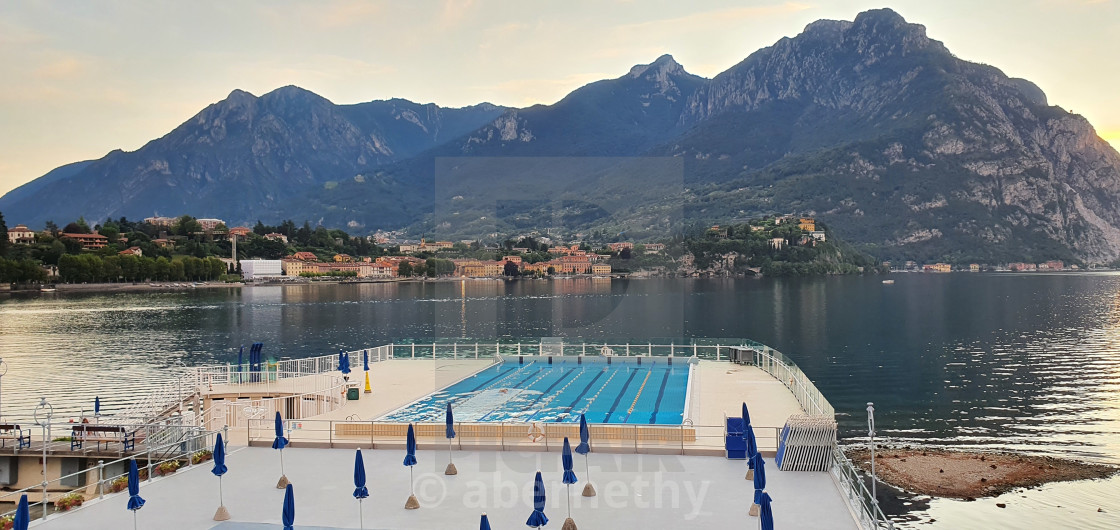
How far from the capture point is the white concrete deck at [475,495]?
518 inches

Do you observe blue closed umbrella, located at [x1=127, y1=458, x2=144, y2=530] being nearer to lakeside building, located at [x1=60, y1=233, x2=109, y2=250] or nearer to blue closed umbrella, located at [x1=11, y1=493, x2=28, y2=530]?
blue closed umbrella, located at [x1=11, y1=493, x2=28, y2=530]

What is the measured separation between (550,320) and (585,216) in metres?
46.6

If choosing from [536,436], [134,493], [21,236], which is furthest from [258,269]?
[134,493]

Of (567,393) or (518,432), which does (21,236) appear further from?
(518,432)

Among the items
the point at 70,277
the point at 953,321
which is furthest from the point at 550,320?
the point at 70,277

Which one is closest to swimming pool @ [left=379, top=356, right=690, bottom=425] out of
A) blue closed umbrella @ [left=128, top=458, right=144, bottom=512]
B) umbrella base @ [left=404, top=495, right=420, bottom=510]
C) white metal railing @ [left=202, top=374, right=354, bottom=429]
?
white metal railing @ [left=202, top=374, right=354, bottom=429]

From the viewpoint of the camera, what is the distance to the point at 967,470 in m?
25.5

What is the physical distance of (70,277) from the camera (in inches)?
5896

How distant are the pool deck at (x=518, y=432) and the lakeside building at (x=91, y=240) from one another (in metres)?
172

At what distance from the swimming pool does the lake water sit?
774 cm

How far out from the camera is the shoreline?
77.6 ft

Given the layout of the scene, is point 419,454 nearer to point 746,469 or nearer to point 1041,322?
point 746,469

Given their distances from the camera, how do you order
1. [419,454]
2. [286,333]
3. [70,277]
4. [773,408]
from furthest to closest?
[70,277] < [286,333] < [773,408] < [419,454]

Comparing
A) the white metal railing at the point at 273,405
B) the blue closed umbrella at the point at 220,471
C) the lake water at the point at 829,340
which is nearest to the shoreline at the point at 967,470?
the lake water at the point at 829,340
